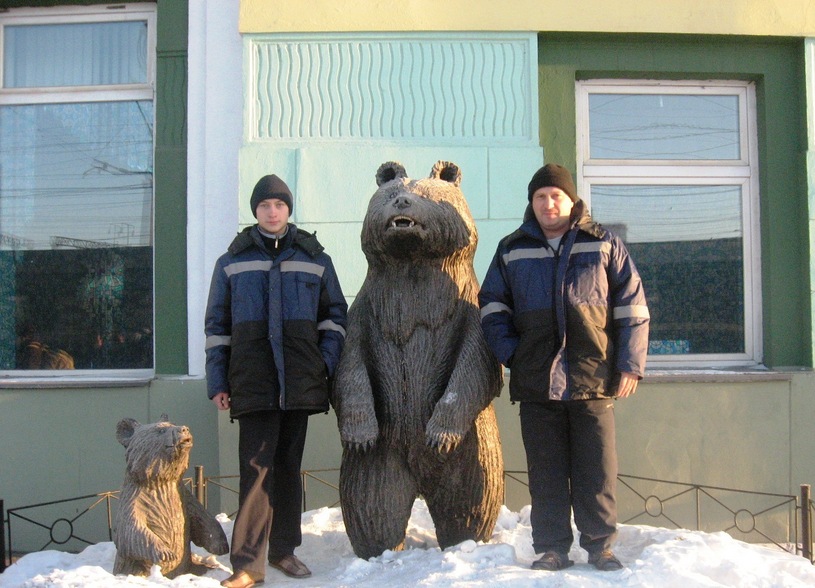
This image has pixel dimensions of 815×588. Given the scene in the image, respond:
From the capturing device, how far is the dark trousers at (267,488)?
3350mm

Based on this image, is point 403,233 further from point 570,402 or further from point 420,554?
point 420,554

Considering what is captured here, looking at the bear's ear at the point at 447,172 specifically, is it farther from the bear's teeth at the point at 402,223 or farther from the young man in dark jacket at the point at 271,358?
the young man in dark jacket at the point at 271,358

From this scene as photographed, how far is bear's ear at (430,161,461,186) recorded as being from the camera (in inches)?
150

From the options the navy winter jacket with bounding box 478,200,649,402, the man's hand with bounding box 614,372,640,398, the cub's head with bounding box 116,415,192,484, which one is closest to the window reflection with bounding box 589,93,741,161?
the navy winter jacket with bounding box 478,200,649,402

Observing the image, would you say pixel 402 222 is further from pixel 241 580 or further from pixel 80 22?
pixel 80 22

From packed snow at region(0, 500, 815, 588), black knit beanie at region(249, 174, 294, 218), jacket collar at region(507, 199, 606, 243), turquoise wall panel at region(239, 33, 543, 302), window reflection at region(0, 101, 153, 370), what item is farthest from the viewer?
window reflection at region(0, 101, 153, 370)

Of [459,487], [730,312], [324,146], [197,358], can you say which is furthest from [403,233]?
[730,312]

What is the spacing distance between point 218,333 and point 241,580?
974 mm

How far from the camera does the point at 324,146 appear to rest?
5129 millimetres

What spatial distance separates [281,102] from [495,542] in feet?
9.42

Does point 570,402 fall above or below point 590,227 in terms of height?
below

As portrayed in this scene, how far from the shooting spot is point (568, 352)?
3338 millimetres

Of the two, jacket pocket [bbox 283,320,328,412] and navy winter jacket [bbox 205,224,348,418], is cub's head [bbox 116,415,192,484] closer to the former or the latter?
navy winter jacket [bbox 205,224,348,418]

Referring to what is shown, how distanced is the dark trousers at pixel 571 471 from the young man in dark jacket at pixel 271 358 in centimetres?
88
